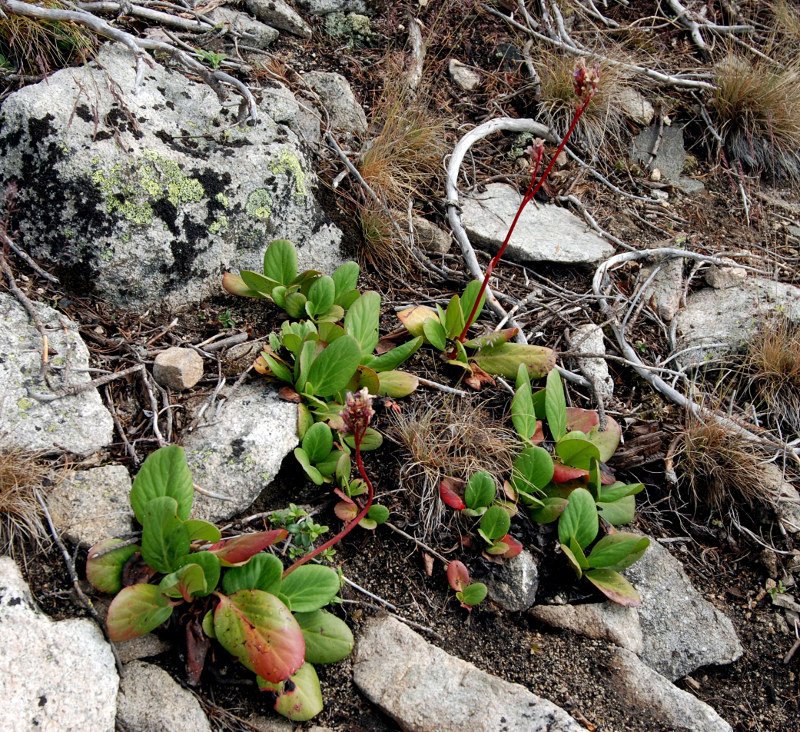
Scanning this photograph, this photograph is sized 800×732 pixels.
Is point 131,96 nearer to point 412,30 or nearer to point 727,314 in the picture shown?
point 412,30

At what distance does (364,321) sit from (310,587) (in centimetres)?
127

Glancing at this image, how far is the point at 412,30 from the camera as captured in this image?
476 centimetres

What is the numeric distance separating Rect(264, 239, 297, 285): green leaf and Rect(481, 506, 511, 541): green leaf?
1438 millimetres

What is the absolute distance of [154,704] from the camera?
205 centimetres

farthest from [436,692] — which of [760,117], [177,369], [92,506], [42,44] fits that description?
[760,117]

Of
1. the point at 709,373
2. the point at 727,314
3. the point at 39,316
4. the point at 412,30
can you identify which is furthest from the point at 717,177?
the point at 39,316

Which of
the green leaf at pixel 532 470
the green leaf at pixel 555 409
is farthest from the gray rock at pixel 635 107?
the green leaf at pixel 532 470

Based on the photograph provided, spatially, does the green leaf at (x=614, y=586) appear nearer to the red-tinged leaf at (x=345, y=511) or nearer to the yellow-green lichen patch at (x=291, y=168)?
the red-tinged leaf at (x=345, y=511)

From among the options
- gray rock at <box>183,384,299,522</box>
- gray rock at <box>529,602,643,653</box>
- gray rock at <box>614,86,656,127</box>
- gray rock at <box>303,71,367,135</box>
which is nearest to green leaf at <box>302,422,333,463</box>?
gray rock at <box>183,384,299,522</box>

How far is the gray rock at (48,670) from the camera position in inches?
74.3

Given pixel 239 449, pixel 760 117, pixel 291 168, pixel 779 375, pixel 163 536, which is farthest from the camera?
pixel 760 117

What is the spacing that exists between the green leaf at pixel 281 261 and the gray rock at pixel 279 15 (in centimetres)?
203

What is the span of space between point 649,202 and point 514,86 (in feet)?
4.36

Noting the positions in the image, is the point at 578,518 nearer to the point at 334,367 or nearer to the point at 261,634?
the point at 334,367
